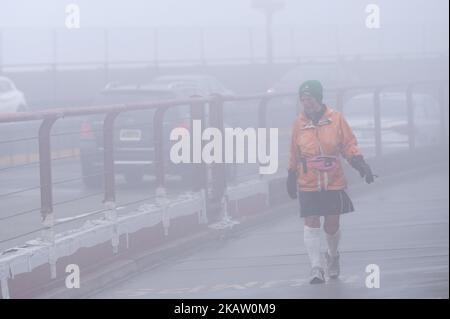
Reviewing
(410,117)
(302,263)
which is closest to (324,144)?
(302,263)

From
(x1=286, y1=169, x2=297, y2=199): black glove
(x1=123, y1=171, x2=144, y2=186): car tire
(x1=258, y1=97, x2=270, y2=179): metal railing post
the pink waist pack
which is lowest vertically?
(x1=123, y1=171, x2=144, y2=186): car tire

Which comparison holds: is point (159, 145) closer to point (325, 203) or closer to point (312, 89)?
point (325, 203)

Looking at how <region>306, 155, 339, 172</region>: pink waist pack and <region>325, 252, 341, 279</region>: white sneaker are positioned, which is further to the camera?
<region>325, 252, 341, 279</region>: white sneaker

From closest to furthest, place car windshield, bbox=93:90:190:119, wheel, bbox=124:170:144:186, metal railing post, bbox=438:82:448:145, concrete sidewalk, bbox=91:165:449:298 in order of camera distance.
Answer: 1. concrete sidewalk, bbox=91:165:449:298
2. wheel, bbox=124:170:144:186
3. car windshield, bbox=93:90:190:119
4. metal railing post, bbox=438:82:448:145

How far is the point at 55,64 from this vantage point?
40281mm

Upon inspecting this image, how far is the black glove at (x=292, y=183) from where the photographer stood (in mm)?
10258

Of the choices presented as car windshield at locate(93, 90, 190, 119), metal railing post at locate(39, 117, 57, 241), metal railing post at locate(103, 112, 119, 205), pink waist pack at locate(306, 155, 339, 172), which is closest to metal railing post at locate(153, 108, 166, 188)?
metal railing post at locate(103, 112, 119, 205)

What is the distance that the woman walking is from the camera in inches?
397

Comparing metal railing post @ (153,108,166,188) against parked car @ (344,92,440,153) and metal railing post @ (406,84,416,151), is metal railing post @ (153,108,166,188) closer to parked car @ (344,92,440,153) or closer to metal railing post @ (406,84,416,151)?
parked car @ (344,92,440,153)

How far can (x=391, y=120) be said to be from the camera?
71.2 feet

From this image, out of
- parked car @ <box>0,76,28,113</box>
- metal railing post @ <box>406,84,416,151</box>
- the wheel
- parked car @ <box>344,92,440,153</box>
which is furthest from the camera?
parked car @ <box>0,76,28,113</box>

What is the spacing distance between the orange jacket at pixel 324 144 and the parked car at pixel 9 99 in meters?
23.3
